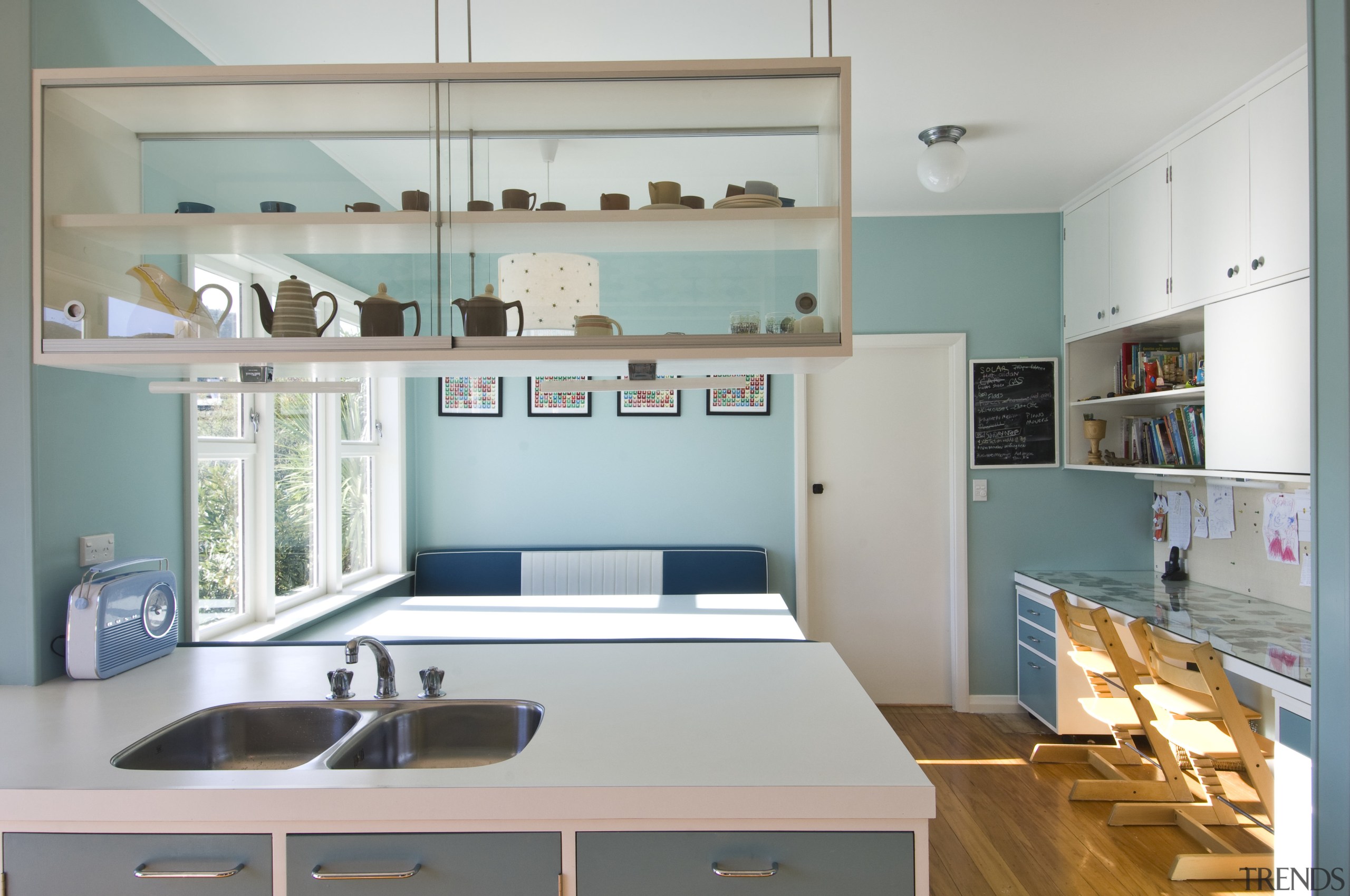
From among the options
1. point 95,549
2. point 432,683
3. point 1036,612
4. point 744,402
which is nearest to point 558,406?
point 744,402

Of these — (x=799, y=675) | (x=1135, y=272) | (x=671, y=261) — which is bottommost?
(x=799, y=675)

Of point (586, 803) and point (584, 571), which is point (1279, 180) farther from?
point (584, 571)

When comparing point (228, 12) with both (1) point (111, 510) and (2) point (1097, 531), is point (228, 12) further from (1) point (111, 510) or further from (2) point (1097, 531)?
(2) point (1097, 531)

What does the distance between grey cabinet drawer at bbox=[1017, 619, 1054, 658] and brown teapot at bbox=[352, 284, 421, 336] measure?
329cm

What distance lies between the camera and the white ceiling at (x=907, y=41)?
222 centimetres

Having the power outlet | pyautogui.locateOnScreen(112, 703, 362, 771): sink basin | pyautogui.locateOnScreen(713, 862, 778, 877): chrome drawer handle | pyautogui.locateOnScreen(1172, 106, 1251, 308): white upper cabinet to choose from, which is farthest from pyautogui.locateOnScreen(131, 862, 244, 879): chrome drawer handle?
pyautogui.locateOnScreen(1172, 106, 1251, 308): white upper cabinet

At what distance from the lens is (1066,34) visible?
237 centimetres

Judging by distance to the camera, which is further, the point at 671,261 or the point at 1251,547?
the point at 1251,547

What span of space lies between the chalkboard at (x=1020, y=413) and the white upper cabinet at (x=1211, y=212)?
961 mm

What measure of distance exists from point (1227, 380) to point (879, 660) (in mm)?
2197

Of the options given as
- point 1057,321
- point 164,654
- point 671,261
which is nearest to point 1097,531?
point 1057,321

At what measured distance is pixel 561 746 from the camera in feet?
4.72

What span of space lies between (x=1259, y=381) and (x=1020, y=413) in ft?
4.56

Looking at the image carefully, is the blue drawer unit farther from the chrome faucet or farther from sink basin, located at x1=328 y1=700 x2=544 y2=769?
the chrome faucet
